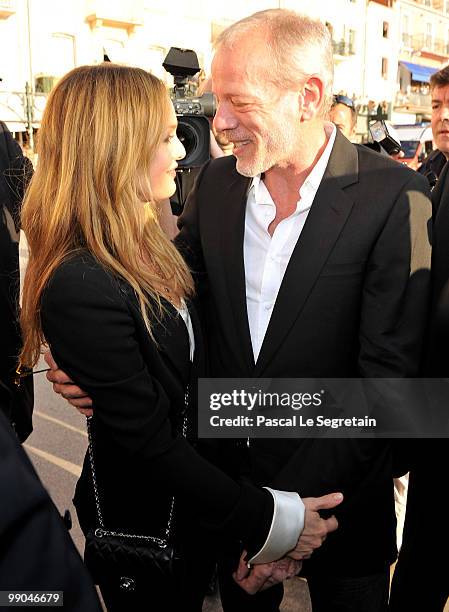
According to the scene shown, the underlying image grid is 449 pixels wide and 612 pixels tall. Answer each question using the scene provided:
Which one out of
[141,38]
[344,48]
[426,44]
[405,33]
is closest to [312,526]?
[141,38]

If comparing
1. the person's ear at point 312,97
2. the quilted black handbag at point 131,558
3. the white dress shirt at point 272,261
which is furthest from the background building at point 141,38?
the quilted black handbag at point 131,558

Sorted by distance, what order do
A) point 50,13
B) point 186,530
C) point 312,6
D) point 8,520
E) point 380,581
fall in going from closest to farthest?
point 8,520 < point 186,530 < point 380,581 < point 50,13 < point 312,6

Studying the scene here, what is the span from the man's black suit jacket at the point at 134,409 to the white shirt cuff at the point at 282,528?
2 centimetres

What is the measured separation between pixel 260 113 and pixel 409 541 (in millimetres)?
1297

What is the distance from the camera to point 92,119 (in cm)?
147

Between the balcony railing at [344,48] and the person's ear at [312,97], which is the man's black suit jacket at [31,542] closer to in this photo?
the person's ear at [312,97]

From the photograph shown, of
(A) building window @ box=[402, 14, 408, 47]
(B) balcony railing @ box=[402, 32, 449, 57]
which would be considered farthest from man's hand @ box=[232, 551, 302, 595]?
(A) building window @ box=[402, 14, 408, 47]

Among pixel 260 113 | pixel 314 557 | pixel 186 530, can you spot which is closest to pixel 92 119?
pixel 260 113

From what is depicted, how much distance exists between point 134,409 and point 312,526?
0.56m

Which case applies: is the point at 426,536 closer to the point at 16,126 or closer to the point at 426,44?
the point at 16,126

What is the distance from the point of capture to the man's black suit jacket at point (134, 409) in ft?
4.37

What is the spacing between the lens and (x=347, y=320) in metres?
1.63

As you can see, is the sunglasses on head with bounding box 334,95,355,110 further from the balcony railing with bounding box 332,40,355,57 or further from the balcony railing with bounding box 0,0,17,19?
the balcony railing with bounding box 332,40,355,57

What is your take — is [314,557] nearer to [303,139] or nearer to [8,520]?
[303,139]
